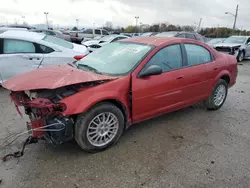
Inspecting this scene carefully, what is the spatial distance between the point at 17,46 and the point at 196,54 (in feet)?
14.2

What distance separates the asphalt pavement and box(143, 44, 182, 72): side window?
1088mm

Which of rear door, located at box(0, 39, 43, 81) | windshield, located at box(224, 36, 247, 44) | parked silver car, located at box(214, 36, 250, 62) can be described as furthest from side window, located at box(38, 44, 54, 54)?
windshield, located at box(224, 36, 247, 44)

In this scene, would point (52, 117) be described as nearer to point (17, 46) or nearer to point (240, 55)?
point (17, 46)

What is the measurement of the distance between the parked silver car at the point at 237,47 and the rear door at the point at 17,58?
1009 centimetres

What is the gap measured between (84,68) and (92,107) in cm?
91

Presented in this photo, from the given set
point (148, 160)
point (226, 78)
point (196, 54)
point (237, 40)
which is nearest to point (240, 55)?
point (237, 40)

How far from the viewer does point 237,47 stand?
11.9m

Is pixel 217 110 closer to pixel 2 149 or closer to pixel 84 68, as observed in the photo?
pixel 84 68

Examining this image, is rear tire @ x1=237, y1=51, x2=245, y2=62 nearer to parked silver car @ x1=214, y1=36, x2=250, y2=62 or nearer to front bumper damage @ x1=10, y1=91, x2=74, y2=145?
parked silver car @ x1=214, y1=36, x2=250, y2=62

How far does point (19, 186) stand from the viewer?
243 centimetres

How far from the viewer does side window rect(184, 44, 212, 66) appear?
12.8 feet

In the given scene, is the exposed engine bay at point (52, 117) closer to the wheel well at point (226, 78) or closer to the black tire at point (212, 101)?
the black tire at point (212, 101)

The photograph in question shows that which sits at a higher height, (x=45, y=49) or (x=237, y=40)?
(x=45, y=49)

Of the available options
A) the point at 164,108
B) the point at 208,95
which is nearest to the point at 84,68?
the point at 164,108
